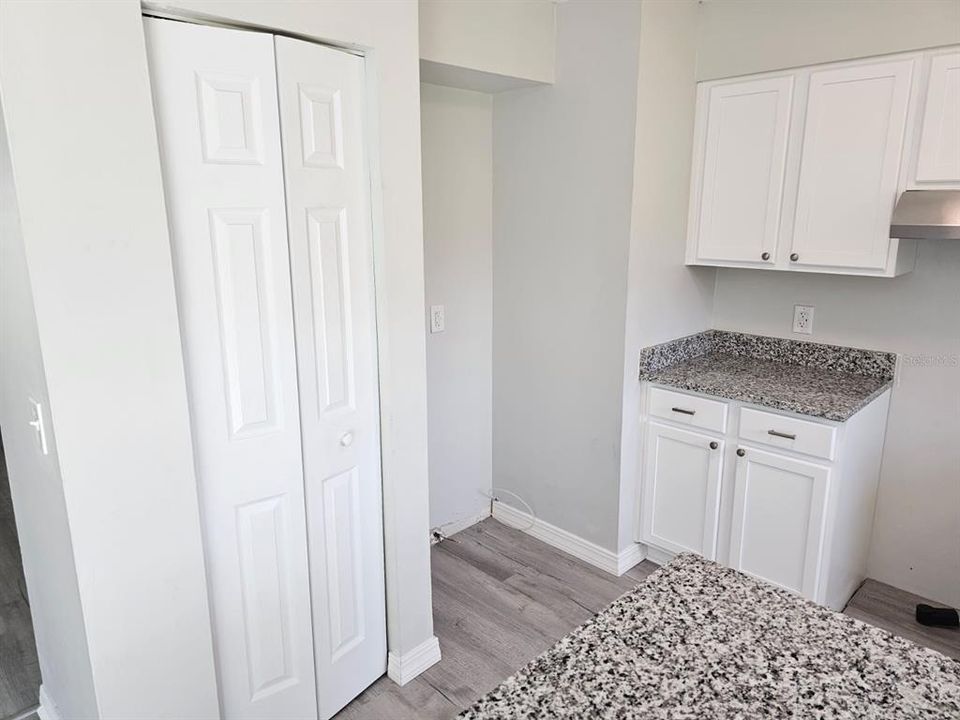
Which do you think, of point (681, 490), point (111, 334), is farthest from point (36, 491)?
point (681, 490)

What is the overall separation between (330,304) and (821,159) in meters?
1.90

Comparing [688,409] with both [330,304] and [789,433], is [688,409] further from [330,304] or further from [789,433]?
[330,304]

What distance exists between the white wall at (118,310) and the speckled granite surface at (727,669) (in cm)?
99

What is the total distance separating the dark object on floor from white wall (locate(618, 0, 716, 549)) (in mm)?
1121

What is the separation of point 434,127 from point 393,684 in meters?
2.14

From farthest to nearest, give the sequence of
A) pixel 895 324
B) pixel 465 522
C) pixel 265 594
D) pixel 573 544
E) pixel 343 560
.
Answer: pixel 465 522 → pixel 573 544 → pixel 895 324 → pixel 343 560 → pixel 265 594

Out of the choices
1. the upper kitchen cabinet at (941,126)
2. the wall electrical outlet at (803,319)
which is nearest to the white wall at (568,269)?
the wall electrical outlet at (803,319)

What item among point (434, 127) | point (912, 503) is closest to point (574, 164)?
point (434, 127)

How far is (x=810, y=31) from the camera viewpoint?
7.88ft

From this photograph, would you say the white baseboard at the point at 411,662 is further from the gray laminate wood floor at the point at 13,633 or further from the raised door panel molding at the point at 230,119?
the raised door panel molding at the point at 230,119

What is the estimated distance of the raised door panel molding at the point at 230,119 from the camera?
151 centimetres

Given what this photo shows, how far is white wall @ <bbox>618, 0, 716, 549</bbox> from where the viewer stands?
2529mm

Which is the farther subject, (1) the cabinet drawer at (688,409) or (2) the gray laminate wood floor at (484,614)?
(1) the cabinet drawer at (688,409)

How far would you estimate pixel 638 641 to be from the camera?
982 mm
